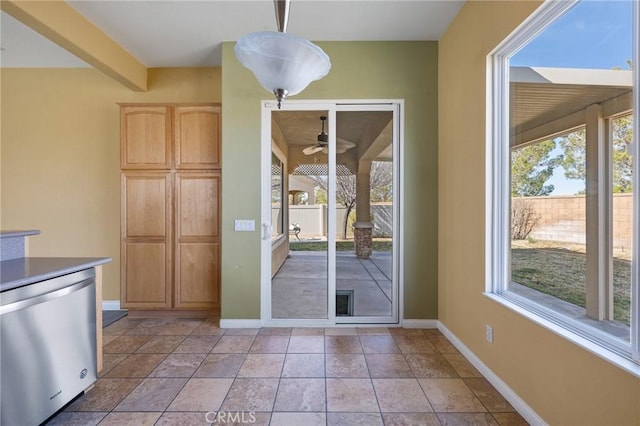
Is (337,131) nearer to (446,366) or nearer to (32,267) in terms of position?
(446,366)

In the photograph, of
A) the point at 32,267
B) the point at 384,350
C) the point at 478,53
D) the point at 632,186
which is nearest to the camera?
the point at 632,186

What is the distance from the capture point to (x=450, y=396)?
2.00 m

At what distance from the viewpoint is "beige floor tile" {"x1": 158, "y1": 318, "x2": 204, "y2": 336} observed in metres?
3.07

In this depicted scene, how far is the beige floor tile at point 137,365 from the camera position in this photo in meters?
2.30

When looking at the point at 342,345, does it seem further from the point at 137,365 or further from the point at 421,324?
the point at 137,365

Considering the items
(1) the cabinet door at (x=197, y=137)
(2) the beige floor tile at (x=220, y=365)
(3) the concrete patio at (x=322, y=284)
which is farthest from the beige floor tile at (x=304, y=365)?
(1) the cabinet door at (x=197, y=137)

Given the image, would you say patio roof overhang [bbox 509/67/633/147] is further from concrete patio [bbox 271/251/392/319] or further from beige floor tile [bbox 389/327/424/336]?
beige floor tile [bbox 389/327/424/336]

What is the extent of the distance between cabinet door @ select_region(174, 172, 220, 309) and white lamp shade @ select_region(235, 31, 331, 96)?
1919 millimetres

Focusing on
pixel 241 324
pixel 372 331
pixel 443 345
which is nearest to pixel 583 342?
pixel 443 345

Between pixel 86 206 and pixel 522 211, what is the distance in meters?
4.79

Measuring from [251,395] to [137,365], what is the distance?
112 cm

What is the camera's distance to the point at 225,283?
125 inches

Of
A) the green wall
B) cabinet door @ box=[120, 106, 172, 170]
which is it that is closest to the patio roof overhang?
the green wall

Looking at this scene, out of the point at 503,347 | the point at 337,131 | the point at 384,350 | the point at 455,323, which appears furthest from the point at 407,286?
the point at 337,131
